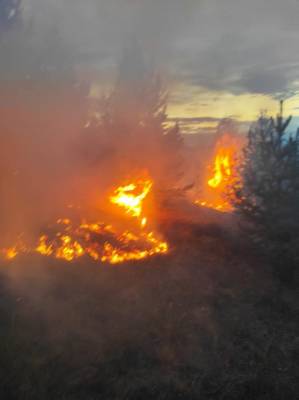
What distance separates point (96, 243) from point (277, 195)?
25.2 feet

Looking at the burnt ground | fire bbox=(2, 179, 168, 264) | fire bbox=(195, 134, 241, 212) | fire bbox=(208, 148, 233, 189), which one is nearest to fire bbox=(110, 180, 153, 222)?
fire bbox=(2, 179, 168, 264)

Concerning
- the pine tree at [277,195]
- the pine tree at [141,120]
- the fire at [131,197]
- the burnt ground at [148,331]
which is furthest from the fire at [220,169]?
the burnt ground at [148,331]

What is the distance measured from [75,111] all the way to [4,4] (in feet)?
26.4

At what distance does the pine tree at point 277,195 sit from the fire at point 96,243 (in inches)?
165

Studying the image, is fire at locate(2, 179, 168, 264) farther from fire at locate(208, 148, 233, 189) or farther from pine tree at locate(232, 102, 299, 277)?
fire at locate(208, 148, 233, 189)

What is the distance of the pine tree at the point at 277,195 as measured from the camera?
49.4ft

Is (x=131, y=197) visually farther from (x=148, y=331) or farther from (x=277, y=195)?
(x=148, y=331)

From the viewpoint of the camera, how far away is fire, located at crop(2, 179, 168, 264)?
16094 mm

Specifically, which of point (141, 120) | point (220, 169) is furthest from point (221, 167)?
point (141, 120)

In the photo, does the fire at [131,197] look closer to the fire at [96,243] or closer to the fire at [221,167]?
the fire at [96,243]

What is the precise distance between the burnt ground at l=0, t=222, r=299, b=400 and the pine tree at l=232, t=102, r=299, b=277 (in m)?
1.32

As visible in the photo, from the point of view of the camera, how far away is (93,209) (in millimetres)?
20297

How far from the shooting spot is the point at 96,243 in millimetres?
17094

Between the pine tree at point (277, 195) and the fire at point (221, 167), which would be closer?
the pine tree at point (277, 195)
